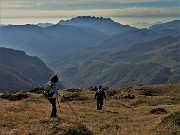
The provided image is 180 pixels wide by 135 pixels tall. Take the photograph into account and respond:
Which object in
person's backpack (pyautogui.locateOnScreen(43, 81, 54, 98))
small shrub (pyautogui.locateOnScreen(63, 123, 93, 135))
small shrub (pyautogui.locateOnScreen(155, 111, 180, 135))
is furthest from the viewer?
person's backpack (pyautogui.locateOnScreen(43, 81, 54, 98))

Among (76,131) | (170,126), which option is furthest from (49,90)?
(170,126)

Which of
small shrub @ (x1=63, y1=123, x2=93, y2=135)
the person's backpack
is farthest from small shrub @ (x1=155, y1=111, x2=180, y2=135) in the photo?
the person's backpack

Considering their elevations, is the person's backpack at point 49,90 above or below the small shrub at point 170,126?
above

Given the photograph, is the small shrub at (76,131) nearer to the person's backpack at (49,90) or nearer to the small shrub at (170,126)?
the small shrub at (170,126)

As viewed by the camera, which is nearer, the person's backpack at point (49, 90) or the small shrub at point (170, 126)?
the small shrub at point (170, 126)

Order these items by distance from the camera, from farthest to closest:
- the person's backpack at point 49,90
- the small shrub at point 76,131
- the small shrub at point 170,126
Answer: the person's backpack at point 49,90 < the small shrub at point 170,126 < the small shrub at point 76,131

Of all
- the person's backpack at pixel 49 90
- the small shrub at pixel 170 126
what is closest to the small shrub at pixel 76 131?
the small shrub at pixel 170 126

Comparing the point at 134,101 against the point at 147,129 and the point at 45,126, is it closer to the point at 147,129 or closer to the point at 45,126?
the point at 147,129

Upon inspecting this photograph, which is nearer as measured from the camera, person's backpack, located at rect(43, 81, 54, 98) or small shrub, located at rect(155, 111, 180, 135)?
A: small shrub, located at rect(155, 111, 180, 135)

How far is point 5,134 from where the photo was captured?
75.4 feet

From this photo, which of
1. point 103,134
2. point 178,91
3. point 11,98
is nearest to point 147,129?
point 103,134

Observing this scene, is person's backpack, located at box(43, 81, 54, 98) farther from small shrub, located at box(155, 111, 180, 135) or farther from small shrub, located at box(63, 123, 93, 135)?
small shrub, located at box(155, 111, 180, 135)

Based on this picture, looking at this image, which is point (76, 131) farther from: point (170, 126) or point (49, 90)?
point (49, 90)

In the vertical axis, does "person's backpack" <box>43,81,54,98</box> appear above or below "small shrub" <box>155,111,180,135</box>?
above
